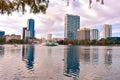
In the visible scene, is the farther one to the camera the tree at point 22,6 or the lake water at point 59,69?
the lake water at point 59,69

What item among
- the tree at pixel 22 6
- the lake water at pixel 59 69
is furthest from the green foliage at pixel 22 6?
the lake water at pixel 59 69

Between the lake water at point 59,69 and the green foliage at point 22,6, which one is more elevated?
the green foliage at point 22,6

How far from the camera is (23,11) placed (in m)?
8.99

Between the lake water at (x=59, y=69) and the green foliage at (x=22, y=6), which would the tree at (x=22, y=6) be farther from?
the lake water at (x=59, y=69)

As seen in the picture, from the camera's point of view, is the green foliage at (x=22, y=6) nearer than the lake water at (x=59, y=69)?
Yes

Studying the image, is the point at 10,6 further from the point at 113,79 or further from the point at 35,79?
the point at 113,79

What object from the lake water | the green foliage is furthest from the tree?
the lake water

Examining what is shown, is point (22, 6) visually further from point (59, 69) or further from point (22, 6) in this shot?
point (59, 69)

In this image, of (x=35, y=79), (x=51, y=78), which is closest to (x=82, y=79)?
(x=51, y=78)

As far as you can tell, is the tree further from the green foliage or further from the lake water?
the lake water

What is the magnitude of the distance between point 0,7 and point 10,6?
1.38ft

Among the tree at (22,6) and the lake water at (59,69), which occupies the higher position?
the tree at (22,6)

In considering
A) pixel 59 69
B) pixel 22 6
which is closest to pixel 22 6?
pixel 22 6

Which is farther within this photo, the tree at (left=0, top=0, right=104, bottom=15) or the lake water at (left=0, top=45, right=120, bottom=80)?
the lake water at (left=0, top=45, right=120, bottom=80)
